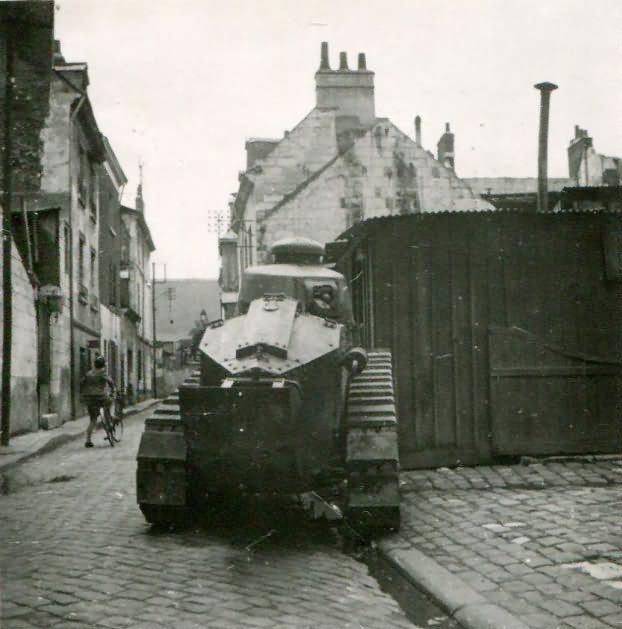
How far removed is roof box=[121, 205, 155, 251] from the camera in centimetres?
4025

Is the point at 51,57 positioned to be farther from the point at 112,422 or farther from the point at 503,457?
the point at 503,457

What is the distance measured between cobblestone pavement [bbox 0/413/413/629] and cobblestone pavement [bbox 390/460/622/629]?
0.72 metres

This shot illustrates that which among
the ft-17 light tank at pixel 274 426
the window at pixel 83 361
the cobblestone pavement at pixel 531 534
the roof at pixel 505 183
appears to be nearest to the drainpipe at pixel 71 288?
the window at pixel 83 361

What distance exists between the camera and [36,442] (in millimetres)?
15250

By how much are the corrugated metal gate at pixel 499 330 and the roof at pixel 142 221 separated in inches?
1223

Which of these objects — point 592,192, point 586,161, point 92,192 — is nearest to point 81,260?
point 92,192

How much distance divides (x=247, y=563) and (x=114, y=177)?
31.8 m

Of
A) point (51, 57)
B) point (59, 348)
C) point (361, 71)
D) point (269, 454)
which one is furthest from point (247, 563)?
point (361, 71)

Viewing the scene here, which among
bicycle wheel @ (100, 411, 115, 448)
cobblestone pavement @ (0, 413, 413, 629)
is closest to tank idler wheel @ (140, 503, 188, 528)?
cobblestone pavement @ (0, 413, 413, 629)

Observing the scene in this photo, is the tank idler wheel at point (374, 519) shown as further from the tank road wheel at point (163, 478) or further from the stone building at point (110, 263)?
the stone building at point (110, 263)

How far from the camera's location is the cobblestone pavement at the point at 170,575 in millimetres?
4844

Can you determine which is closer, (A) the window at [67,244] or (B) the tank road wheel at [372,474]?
(B) the tank road wheel at [372,474]

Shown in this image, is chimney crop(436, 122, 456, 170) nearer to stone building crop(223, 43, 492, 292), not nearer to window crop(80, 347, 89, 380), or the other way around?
stone building crop(223, 43, 492, 292)

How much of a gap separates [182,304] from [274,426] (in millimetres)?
76316
